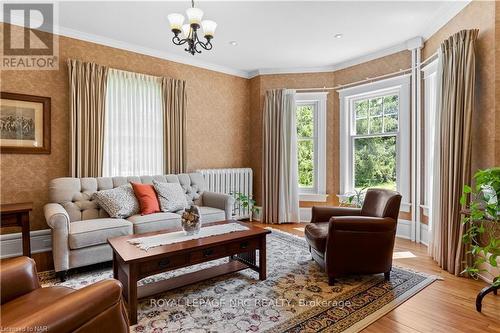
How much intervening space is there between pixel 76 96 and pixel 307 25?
3.00m

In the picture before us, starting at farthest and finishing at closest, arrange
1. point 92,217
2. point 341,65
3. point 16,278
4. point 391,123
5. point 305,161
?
point 305,161, point 341,65, point 391,123, point 92,217, point 16,278

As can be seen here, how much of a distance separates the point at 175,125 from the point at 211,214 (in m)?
1.59

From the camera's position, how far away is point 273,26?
11.3 feet

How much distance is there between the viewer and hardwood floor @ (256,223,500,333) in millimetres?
1887

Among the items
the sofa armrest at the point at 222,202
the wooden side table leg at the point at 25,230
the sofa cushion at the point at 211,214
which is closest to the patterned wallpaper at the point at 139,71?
the wooden side table leg at the point at 25,230

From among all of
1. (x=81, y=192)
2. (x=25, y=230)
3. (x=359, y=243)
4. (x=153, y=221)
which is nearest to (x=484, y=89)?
(x=359, y=243)

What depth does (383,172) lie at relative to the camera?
4332 millimetres

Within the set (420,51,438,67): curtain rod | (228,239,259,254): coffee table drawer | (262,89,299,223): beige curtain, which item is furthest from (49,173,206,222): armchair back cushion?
(420,51,438,67): curtain rod

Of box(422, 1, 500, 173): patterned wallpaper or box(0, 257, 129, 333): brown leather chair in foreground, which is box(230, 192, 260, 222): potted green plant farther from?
box(0, 257, 129, 333): brown leather chair in foreground

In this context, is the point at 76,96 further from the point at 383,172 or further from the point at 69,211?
the point at 383,172

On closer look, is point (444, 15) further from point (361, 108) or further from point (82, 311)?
point (82, 311)

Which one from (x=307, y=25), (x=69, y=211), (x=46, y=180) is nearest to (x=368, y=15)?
(x=307, y=25)

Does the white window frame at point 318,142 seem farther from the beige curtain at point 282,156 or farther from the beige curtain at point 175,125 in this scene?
the beige curtain at point 175,125

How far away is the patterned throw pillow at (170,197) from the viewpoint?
347 centimetres
